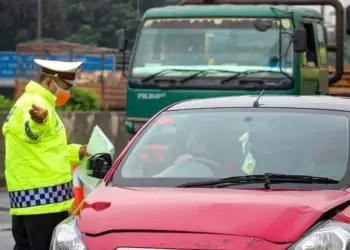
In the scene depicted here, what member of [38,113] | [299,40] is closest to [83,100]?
[299,40]

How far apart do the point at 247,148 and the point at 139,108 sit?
395 inches

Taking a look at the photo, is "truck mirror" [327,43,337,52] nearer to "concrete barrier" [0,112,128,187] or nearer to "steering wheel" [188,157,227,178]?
"concrete barrier" [0,112,128,187]

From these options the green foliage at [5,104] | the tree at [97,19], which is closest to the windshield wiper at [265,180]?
the green foliage at [5,104]

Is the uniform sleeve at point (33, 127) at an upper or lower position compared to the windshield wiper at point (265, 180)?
lower

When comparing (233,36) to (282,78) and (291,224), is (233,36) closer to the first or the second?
(282,78)

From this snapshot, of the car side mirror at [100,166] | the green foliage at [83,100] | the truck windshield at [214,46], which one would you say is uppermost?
the car side mirror at [100,166]

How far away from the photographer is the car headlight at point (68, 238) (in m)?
5.88

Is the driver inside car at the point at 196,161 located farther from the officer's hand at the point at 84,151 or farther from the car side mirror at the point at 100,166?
the officer's hand at the point at 84,151

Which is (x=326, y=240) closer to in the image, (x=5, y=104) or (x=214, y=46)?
(x=214, y=46)

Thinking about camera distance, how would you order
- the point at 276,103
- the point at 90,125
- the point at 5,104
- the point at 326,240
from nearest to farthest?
1. the point at 326,240
2. the point at 276,103
3. the point at 90,125
4. the point at 5,104

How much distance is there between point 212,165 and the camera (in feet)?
22.3

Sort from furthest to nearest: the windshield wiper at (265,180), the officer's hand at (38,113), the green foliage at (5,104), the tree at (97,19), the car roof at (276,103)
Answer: the tree at (97,19) → the green foliage at (5,104) → the officer's hand at (38,113) → the car roof at (276,103) → the windshield wiper at (265,180)

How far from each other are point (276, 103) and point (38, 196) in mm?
1743

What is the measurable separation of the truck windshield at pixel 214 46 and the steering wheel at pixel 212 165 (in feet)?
30.8
